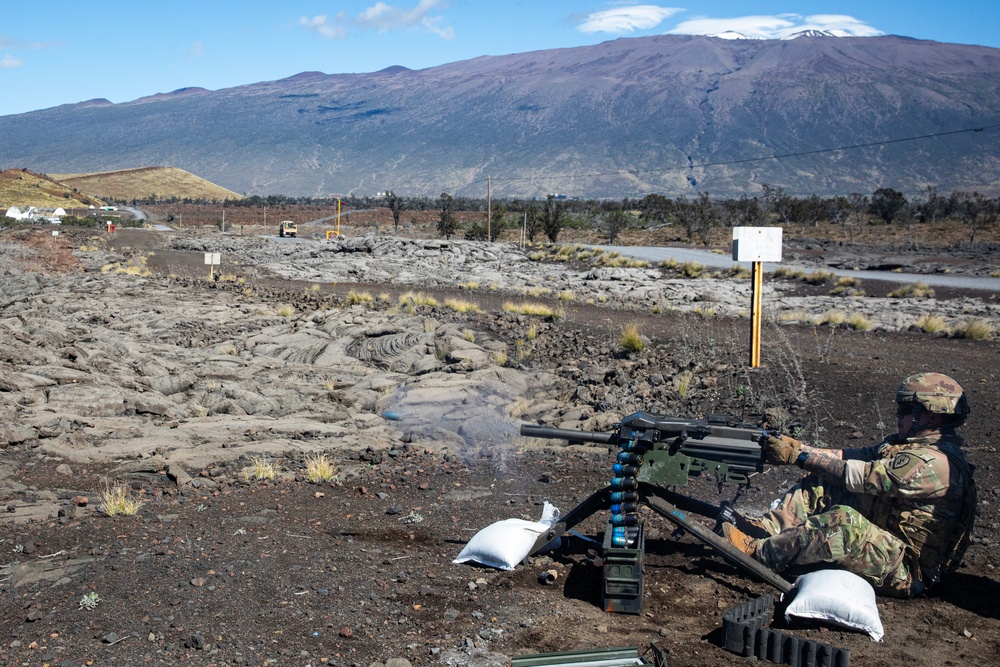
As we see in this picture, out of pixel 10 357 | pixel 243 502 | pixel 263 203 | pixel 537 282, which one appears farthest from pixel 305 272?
pixel 263 203

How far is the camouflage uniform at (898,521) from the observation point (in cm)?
501

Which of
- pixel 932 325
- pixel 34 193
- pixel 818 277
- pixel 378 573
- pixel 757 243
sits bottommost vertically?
pixel 378 573

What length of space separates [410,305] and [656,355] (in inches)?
345

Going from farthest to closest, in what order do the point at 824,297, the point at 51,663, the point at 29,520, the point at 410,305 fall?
1. the point at 824,297
2. the point at 410,305
3. the point at 29,520
4. the point at 51,663

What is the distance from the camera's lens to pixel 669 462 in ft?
17.6

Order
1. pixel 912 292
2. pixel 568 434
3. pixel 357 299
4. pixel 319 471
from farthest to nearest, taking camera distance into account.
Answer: pixel 912 292 → pixel 357 299 → pixel 319 471 → pixel 568 434

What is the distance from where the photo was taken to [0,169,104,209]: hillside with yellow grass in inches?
3260

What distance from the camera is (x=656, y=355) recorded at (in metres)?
13.2

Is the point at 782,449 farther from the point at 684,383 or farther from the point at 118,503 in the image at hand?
the point at 684,383

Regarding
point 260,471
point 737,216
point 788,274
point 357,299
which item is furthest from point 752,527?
point 737,216

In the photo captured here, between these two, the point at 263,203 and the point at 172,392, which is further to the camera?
the point at 263,203

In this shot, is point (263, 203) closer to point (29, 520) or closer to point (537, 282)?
point (537, 282)

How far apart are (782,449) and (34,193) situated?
95.2 m

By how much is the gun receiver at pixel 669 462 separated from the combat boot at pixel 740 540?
0.28 metres
